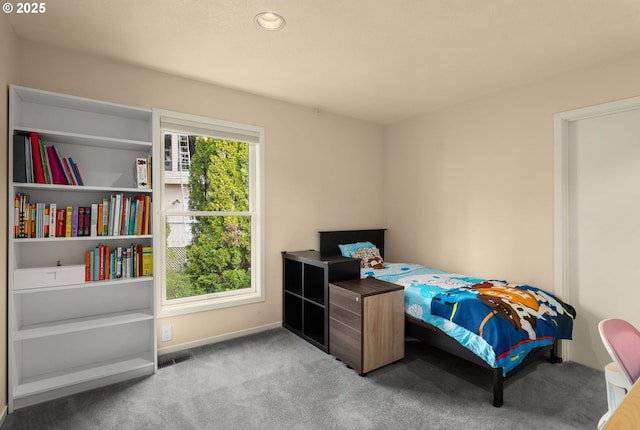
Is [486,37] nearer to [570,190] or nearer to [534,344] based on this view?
[570,190]

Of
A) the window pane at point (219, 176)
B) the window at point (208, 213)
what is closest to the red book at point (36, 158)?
the window at point (208, 213)

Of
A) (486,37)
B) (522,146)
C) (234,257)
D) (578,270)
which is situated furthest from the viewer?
(234,257)

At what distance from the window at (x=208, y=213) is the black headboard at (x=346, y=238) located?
0.78 metres

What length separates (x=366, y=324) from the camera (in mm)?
2564

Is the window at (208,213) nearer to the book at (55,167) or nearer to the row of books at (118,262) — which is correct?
the row of books at (118,262)

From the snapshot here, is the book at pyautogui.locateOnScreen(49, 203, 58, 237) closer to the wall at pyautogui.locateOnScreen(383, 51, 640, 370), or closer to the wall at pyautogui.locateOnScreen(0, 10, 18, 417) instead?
the wall at pyautogui.locateOnScreen(0, 10, 18, 417)

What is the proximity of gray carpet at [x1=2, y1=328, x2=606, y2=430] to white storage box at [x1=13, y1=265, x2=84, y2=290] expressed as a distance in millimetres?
773

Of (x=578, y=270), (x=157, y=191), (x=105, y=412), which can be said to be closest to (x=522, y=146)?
(x=578, y=270)

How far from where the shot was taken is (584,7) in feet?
6.50

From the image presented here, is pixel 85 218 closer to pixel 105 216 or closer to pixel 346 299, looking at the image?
pixel 105 216

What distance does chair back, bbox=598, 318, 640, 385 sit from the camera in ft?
4.26

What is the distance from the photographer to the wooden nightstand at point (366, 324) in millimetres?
2570

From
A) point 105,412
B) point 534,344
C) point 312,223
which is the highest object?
point 312,223

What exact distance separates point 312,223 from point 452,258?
1.60 meters
